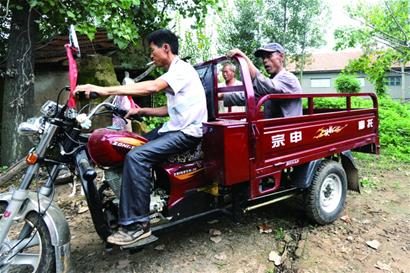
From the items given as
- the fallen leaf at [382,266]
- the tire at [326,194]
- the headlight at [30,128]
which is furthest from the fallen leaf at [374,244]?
the headlight at [30,128]

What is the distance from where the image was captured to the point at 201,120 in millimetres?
3047

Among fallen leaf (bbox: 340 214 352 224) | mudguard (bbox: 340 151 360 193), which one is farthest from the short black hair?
fallen leaf (bbox: 340 214 352 224)

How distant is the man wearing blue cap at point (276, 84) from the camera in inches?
147

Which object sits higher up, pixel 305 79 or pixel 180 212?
pixel 305 79

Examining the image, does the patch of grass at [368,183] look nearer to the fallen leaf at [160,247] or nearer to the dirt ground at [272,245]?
the dirt ground at [272,245]

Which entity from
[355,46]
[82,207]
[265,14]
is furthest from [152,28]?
[265,14]

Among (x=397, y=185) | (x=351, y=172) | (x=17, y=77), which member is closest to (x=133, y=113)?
(x=351, y=172)

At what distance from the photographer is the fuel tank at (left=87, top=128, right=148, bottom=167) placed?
2629mm

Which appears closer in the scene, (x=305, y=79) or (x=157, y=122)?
(x=157, y=122)

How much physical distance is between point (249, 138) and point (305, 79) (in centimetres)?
2750

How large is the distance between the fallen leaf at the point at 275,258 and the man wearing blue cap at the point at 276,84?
1.49 meters

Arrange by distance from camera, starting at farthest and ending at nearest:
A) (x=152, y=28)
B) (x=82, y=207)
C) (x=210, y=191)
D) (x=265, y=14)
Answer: (x=265, y=14) < (x=152, y=28) < (x=82, y=207) < (x=210, y=191)

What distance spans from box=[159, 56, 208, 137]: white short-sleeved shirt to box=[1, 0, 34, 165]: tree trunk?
3.98m

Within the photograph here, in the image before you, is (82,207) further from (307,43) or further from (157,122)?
(307,43)
